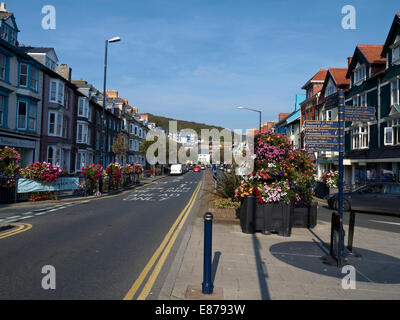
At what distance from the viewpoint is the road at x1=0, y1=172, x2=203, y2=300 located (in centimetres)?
504

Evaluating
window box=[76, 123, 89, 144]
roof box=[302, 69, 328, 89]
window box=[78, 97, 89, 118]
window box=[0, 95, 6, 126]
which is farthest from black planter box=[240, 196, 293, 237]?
roof box=[302, 69, 328, 89]

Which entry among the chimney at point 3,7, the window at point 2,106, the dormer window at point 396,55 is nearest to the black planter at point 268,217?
the dormer window at point 396,55

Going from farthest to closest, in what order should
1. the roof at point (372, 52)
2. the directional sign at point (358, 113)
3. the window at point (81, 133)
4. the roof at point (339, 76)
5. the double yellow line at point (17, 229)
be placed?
the window at point (81, 133) → the roof at point (339, 76) → the roof at point (372, 52) → the double yellow line at point (17, 229) → the directional sign at point (358, 113)

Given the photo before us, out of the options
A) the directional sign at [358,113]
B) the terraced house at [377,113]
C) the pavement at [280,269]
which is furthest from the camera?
the terraced house at [377,113]

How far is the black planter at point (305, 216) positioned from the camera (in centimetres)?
1055

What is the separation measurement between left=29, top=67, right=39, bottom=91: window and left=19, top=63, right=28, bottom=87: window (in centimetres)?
53

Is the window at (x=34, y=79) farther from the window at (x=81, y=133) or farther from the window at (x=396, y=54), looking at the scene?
the window at (x=396, y=54)

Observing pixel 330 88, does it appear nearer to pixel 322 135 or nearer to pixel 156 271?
pixel 322 135

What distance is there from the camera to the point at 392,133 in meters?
23.8

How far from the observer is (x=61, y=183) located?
17.8 m

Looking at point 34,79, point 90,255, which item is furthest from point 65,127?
point 90,255

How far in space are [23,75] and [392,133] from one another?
29492 mm

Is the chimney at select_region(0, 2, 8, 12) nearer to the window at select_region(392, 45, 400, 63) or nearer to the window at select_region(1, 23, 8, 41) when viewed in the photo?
the window at select_region(1, 23, 8, 41)
